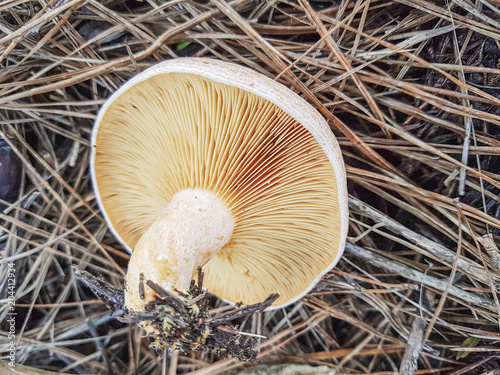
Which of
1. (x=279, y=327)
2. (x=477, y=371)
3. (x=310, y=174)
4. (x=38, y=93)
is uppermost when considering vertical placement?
(x=38, y=93)

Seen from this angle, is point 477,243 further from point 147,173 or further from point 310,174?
point 147,173

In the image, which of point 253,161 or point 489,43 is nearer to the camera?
point 253,161

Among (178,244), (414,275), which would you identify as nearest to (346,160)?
(414,275)

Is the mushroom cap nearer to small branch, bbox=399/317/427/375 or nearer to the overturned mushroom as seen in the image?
the overturned mushroom

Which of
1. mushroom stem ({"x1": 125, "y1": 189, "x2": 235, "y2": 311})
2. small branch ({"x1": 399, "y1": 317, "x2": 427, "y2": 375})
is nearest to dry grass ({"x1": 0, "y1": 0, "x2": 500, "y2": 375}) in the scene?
small branch ({"x1": 399, "y1": 317, "x2": 427, "y2": 375})

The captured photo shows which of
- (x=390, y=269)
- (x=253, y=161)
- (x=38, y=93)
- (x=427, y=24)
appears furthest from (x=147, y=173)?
(x=427, y=24)
